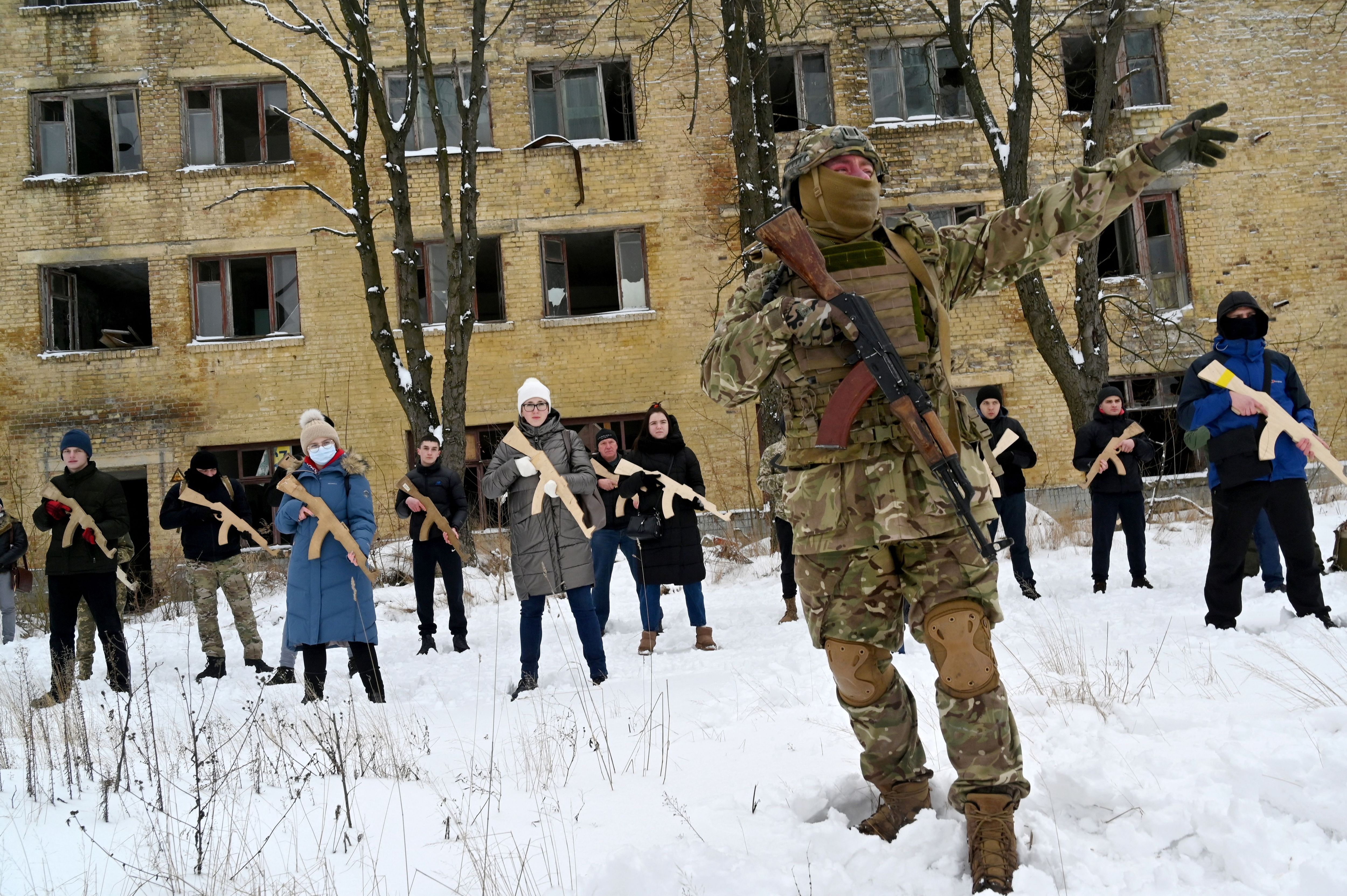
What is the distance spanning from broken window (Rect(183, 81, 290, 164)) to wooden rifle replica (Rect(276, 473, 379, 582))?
474 inches

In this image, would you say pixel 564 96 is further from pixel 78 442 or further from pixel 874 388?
pixel 874 388

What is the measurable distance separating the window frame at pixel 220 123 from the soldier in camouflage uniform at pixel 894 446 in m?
15.1

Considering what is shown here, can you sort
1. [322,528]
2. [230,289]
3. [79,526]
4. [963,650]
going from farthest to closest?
[230,289]
[79,526]
[322,528]
[963,650]

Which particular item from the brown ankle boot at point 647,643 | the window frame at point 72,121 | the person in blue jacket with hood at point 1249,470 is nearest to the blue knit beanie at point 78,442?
the brown ankle boot at point 647,643

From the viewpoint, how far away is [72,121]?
16.2 metres

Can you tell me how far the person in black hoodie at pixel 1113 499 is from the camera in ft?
26.8

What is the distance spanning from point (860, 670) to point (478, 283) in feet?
46.7

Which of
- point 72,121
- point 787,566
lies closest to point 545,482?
point 787,566

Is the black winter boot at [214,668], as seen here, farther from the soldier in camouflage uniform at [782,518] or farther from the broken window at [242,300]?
the broken window at [242,300]

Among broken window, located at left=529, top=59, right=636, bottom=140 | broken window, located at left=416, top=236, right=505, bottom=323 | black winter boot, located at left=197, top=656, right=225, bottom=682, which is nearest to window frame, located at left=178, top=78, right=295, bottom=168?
broken window, located at left=416, top=236, right=505, bottom=323

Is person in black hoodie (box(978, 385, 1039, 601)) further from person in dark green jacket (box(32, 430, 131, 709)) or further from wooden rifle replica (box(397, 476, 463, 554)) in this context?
person in dark green jacket (box(32, 430, 131, 709))

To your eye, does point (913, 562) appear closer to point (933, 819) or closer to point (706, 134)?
point (933, 819)

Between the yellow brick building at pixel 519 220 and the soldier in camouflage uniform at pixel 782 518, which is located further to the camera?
the yellow brick building at pixel 519 220

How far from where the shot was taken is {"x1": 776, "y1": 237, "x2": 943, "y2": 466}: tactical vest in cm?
304
